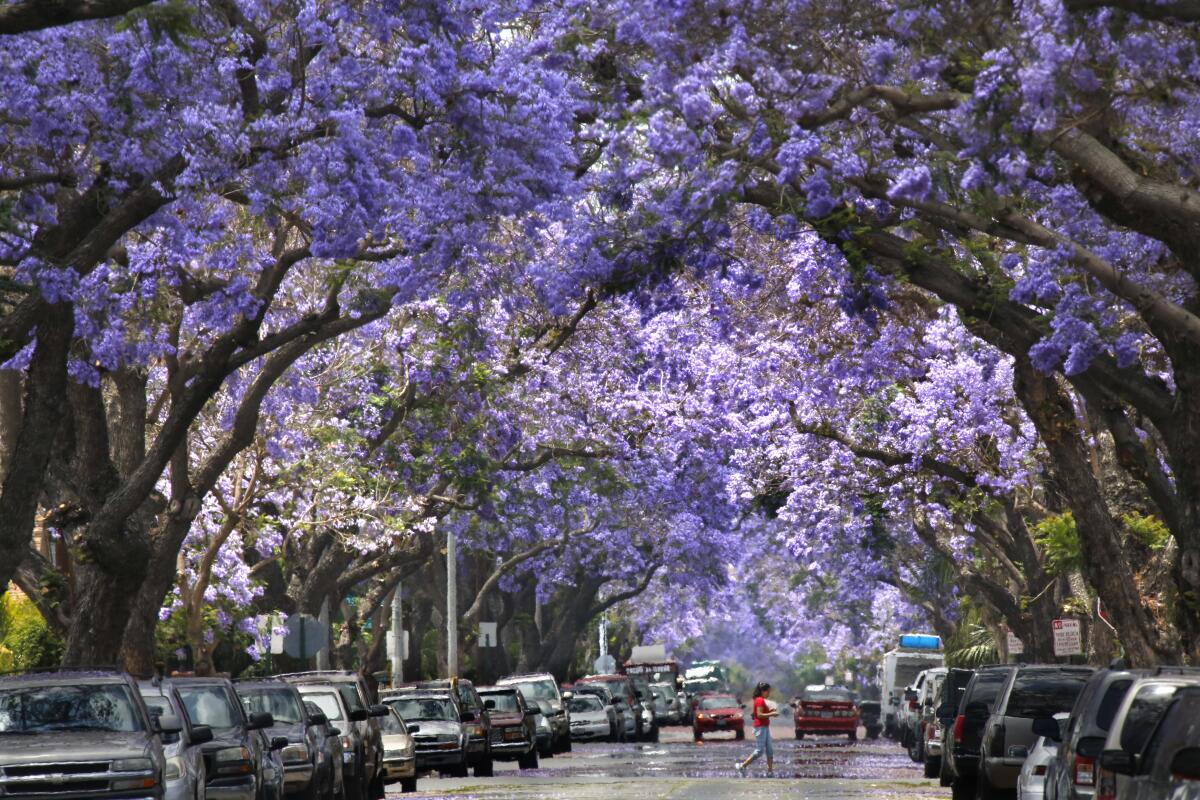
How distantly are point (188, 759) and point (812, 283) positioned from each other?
11532 millimetres

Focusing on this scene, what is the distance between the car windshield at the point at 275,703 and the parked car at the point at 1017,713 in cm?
743

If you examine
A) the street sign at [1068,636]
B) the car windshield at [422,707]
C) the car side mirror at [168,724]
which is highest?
the street sign at [1068,636]

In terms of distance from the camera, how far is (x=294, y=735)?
22.4 m

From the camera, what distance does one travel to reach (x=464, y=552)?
180ft

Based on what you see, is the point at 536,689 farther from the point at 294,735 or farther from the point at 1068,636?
the point at 294,735

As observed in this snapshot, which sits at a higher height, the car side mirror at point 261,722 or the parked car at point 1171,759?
the car side mirror at point 261,722

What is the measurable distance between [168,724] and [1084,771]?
7.73 metres

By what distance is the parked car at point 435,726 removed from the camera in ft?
109

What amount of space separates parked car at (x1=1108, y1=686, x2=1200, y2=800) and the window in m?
0.62

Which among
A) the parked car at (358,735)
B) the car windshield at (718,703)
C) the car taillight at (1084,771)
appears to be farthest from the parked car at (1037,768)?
the car windshield at (718,703)

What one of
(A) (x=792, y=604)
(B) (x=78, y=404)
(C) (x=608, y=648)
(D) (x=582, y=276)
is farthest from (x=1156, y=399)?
(C) (x=608, y=648)

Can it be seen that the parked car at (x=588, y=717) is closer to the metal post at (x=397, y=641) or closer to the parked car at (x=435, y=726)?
the metal post at (x=397, y=641)

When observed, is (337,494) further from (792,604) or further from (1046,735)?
(792,604)

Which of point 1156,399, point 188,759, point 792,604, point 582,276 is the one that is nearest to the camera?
point 188,759
